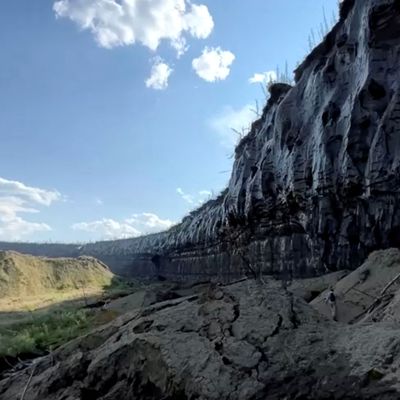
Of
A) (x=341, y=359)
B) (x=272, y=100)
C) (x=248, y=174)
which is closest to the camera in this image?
(x=341, y=359)

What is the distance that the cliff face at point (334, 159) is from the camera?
9.45m

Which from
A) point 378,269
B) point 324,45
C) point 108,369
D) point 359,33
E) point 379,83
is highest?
point 324,45

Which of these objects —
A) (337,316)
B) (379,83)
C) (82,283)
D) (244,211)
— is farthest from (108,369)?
(82,283)

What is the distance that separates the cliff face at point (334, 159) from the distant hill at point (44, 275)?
2424 centimetres

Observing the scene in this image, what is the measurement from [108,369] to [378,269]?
5.18 meters

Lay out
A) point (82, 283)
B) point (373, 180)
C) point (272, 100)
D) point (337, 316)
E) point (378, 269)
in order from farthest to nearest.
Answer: point (82, 283) → point (272, 100) → point (373, 180) → point (378, 269) → point (337, 316)

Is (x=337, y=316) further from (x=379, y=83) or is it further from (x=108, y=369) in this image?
(x=379, y=83)

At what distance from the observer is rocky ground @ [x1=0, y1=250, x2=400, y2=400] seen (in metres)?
2.68

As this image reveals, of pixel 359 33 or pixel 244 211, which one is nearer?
pixel 359 33

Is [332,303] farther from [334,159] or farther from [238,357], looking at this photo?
[334,159]

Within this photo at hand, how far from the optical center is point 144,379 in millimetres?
3451

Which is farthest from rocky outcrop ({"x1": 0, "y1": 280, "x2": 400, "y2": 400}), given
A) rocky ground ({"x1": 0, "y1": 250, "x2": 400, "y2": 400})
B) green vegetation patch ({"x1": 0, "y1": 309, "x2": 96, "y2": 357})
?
green vegetation patch ({"x1": 0, "y1": 309, "x2": 96, "y2": 357})

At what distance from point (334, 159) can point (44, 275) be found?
3680 cm

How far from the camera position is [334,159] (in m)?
11.1
